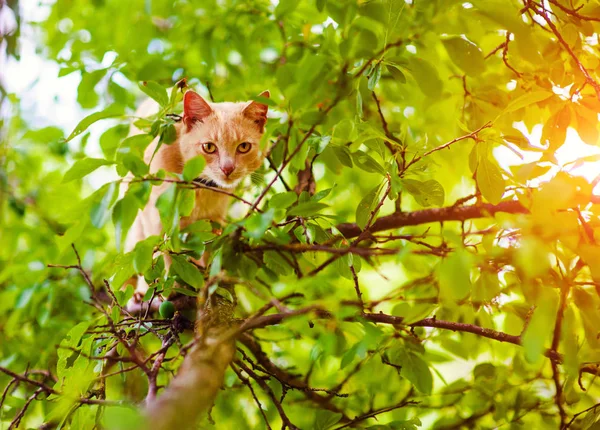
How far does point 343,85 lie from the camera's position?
1.23m

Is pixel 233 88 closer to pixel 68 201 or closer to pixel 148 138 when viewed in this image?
pixel 68 201

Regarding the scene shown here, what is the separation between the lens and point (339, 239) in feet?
4.35

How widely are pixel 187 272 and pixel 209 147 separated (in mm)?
1107

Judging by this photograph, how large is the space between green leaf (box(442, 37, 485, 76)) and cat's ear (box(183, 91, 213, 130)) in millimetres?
1081

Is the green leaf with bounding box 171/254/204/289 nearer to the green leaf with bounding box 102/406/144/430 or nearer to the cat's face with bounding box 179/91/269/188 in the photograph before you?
the green leaf with bounding box 102/406/144/430

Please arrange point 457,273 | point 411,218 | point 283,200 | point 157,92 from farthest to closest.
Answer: point 411,218
point 157,92
point 283,200
point 457,273

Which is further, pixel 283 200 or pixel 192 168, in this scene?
pixel 283 200

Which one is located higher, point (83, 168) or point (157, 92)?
point (157, 92)

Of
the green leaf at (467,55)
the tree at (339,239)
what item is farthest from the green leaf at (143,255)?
the green leaf at (467,55)

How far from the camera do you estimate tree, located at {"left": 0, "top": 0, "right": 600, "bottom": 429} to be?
1.06 m

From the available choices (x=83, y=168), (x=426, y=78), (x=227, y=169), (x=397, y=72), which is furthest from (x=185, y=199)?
(x=227, y=169)

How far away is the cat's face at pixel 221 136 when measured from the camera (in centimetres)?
221

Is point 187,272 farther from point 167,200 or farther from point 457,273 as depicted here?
Result: point 457,273

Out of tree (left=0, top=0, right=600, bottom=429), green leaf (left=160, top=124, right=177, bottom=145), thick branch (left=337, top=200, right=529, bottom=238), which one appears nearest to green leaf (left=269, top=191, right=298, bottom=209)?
tree (left=0, top=0, right=600, bottom=429)
